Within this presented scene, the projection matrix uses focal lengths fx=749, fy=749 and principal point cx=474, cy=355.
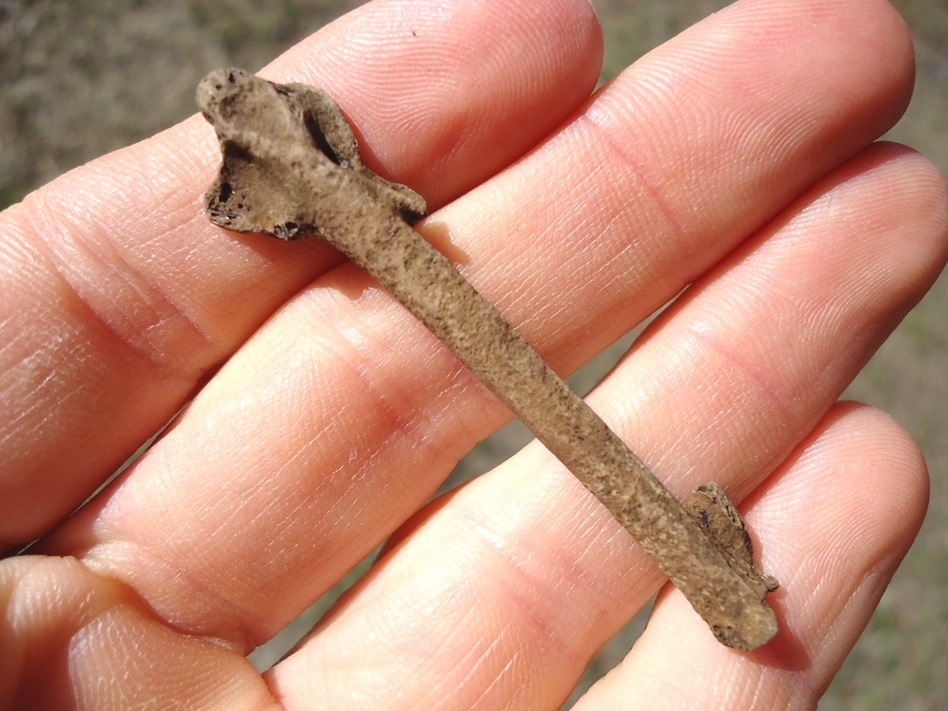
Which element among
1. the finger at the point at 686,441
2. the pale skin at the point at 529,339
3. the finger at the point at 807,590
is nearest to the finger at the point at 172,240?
the pale skin at the point at 529,339

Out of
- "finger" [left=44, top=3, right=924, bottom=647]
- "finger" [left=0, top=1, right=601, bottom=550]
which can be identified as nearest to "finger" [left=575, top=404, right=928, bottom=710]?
"finger" [left=44, top=3, right=924, bottom=647]

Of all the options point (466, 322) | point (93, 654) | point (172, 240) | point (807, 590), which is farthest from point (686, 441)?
point (93, 654)

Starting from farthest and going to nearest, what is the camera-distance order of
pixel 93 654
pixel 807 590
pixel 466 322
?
pixel 807 590
pixel 466 322
pixel 93 654

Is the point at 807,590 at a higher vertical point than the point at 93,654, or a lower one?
lower

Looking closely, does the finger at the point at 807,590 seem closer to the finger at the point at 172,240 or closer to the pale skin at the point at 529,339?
the pale skin at the point at 529,339

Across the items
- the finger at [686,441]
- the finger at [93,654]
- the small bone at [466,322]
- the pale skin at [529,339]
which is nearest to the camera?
the finger at [93,654]

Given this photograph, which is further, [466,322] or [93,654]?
[466,322]

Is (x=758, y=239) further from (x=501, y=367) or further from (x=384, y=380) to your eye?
(x=384, y=380)

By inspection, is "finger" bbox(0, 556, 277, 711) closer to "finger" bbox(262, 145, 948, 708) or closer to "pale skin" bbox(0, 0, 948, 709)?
"pale skin" bbox(0, 0, 948, 709)

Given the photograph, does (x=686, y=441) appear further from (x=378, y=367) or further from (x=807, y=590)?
(x=378, y=367)
